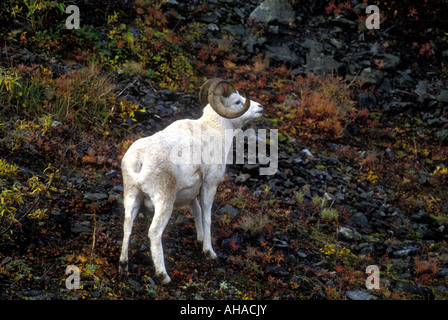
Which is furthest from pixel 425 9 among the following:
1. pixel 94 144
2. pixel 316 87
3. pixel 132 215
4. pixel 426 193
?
pixel 132 215

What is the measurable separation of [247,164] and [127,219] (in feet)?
16.4

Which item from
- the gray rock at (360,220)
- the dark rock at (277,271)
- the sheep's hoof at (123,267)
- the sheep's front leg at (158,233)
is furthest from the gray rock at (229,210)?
the gray rock at (360,220)

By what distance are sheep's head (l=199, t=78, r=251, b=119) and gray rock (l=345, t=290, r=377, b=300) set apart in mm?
3572

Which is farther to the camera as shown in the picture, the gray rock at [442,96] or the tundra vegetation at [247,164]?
the gray rock at [442,96]

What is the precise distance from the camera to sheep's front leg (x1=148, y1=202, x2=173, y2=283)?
5613mm

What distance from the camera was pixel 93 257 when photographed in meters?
5.85

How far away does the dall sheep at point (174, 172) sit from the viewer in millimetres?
5641

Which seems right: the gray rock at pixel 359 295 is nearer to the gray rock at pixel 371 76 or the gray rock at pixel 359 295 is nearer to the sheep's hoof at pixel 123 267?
the sheep's hoof at pixel 123 267

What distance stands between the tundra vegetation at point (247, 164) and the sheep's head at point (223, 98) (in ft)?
7.10

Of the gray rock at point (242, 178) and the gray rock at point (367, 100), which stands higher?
the gray rock at point (367, 100)

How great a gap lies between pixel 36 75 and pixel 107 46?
3096mm

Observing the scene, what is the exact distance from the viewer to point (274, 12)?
16.4m

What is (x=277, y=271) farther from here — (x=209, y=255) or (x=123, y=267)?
(x=123, y=267)

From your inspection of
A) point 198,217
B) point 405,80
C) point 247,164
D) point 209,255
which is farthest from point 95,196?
point 405,80
